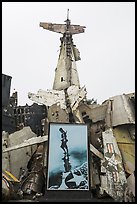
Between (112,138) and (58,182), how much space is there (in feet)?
24.0

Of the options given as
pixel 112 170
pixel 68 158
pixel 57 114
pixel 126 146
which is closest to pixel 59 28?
pixel 57 114

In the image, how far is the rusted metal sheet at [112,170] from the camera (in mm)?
22109

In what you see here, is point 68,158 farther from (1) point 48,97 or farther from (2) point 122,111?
(1) point 48,97

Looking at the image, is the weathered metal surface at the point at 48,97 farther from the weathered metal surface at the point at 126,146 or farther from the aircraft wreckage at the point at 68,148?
the weathered metal surface at the point at 126,146

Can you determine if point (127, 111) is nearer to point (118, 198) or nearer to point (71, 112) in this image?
point (71, 112)

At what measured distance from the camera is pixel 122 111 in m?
28.5

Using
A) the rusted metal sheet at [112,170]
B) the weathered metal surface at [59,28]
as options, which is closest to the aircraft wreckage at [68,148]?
the rusted metal sheet at [112,170]

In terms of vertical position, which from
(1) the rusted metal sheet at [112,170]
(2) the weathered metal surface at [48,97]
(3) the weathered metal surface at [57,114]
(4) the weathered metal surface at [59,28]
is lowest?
(1) the rusted metal sheet at [112,170]

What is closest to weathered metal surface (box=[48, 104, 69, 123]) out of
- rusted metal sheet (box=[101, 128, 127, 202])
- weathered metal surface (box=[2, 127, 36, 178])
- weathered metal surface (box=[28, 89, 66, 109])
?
weathered metal surface (box=[28, 89, 66, 109])

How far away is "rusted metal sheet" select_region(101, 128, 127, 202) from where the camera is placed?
22.1m

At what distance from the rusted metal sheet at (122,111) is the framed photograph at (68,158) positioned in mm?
6699

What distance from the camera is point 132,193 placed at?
2231cm

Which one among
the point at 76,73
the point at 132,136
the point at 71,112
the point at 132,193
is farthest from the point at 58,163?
the point at 76,73

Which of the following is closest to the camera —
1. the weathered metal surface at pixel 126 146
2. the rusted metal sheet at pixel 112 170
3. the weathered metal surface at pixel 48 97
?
the rusted metal sheet at pixel 112 170
